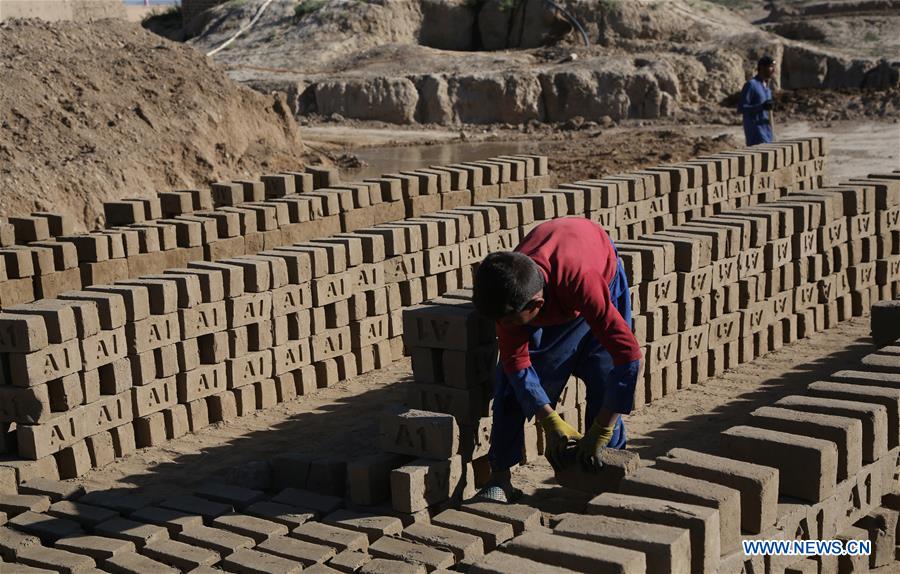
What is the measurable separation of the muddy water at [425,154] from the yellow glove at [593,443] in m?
13.7

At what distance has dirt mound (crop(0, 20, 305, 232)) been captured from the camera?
1359 cm

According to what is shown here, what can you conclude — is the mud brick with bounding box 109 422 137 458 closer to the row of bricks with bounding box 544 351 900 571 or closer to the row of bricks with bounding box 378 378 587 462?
the row of bricks with bounding box 378 378 587 462

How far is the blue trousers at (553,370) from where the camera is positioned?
18.1 ft

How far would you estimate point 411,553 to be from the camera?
5070 mm

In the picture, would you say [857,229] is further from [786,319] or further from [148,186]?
[148,186]

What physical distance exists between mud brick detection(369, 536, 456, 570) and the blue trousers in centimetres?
69

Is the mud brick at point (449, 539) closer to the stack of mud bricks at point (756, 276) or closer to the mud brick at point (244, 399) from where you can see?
the stack of mud bricks at point (756, 276)

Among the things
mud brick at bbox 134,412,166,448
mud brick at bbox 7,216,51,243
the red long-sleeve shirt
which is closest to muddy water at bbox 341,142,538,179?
mud brick at bbox 7,216,51,243

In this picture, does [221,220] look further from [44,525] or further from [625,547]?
[625,547]

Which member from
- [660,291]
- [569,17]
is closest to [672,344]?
[660,291]

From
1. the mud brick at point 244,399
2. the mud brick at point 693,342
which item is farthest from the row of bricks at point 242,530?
the mud brick at point 693,342

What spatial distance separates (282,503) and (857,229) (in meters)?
5.88

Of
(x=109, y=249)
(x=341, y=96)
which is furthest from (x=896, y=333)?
(x=341, y=96)

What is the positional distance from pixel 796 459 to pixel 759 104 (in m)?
8.67
